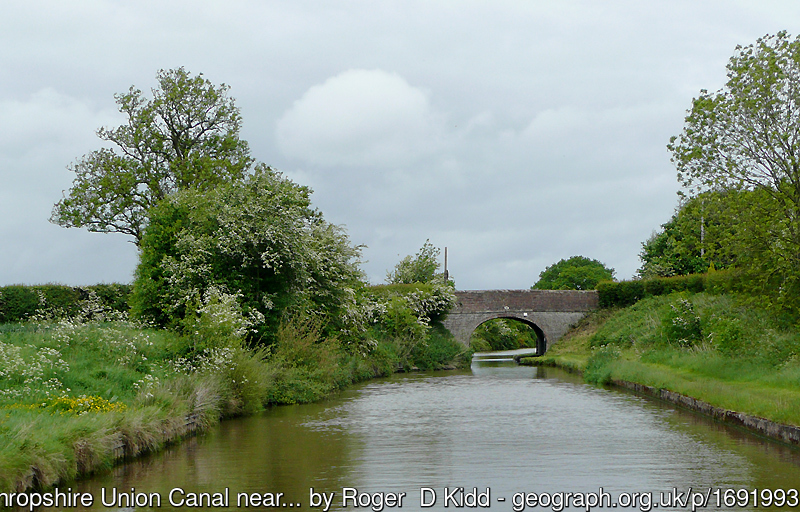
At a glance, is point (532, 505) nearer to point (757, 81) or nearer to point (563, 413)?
point (563, 413)

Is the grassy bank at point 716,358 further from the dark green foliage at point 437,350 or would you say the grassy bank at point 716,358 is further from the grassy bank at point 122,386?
the grassy bank at point 122,386

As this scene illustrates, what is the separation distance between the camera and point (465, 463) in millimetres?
11000

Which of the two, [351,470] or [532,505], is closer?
[532,505]

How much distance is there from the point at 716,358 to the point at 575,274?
7197 cm

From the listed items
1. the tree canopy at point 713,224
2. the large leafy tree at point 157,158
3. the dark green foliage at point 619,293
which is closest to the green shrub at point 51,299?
the large leafy tree at point 157,158

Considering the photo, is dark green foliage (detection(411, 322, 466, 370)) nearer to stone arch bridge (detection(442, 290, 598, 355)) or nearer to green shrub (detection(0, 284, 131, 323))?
stone arch bridge (detection(442, 290, 598, 355))

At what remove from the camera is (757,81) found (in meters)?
21.5

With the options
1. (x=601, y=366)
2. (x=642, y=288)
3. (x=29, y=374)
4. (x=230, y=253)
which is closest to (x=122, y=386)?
(x=29, y=374)

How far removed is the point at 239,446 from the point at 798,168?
17080 mm

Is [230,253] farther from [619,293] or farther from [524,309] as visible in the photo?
[619,293]

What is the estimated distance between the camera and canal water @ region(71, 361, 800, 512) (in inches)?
343

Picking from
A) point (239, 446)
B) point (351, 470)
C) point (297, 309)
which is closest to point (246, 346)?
point (297, 309)

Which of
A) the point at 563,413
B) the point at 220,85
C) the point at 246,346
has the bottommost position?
the point at 563,413

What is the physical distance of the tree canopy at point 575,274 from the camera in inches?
3583
